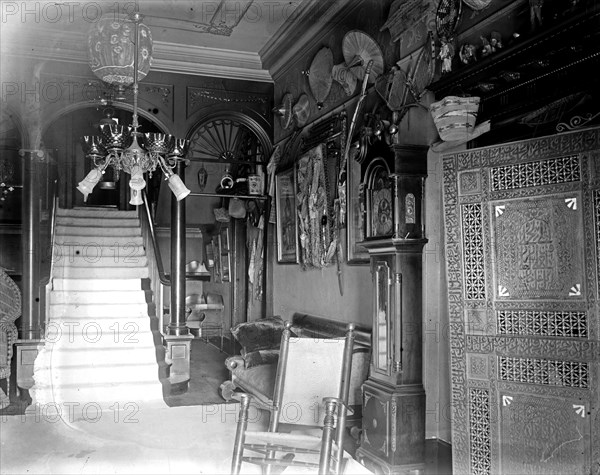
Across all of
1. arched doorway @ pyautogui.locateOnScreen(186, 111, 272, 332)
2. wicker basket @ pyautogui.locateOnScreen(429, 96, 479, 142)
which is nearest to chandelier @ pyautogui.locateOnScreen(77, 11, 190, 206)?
wicker basket @ pyautogui.locateOnScreen(429, 96, 479, 142)

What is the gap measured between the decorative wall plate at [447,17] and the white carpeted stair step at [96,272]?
5.78 meters

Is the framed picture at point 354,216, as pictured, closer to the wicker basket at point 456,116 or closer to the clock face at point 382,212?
the clock face at point 382,212

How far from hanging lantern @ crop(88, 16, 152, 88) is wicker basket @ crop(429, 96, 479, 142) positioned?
259 cm

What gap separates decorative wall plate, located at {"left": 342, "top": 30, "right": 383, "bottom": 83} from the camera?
541 centimetres

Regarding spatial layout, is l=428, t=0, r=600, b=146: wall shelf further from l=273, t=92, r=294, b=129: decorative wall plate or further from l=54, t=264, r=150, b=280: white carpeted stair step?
l=54, t=264, r=150, b=280: white carpeted stair step

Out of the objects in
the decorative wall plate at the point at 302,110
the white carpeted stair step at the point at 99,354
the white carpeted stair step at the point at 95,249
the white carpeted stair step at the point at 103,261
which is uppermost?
the decorative wall plate at the point at 302,110

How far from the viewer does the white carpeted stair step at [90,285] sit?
26.8 feet

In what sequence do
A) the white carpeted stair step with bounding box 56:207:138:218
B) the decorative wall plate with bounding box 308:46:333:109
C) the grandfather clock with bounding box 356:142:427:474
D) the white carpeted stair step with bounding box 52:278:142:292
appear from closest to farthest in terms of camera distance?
the grandfather clock with bounding box 356:142:427:474, the decorative wall plate with bounding box 308:46:333:109, the white carpeted stair step with bounding box 52:278:142:292, the white carpeted stair step with bounding box 56:207:138:218

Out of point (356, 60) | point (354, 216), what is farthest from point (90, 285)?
point (356, 60)

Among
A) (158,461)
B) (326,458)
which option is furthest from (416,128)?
(158,461)

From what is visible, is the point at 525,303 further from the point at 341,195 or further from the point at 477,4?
the point at 341,195

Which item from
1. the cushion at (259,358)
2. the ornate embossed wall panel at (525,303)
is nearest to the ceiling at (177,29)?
the ornate embossed wall panel at (525,303)

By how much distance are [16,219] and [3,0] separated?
4993 mm

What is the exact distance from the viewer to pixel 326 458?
2725 mm
